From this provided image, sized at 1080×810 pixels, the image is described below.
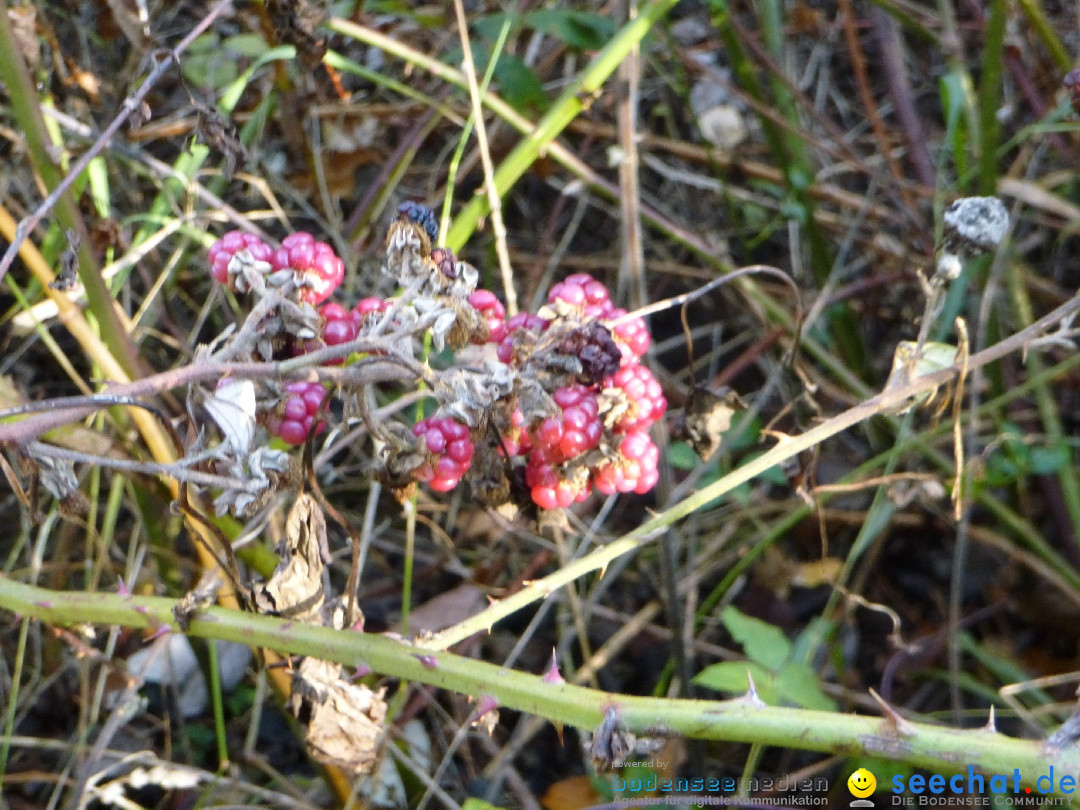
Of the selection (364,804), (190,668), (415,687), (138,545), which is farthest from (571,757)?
(138,545)

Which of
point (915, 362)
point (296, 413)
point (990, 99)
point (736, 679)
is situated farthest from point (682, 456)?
point (296, 413)

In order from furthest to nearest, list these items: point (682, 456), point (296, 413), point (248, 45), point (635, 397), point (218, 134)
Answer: point (248, 45) < point (682, 456) < point (218, 134) < point (635, 397) < point (296, 413)

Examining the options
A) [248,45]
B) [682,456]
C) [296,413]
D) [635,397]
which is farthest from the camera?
[248,45]

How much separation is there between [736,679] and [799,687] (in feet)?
0.53

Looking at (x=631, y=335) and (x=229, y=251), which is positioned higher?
(x=229, y=251)

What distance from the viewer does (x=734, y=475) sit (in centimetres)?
110

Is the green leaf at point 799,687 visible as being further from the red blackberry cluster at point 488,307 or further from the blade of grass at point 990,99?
the blade of grass at point 990,99

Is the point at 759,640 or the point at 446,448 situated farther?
the point at 759,640

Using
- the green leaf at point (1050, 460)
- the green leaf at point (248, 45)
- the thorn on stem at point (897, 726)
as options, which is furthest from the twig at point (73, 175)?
the green leaf at point (1050, 460)

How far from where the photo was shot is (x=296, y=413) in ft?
3.21

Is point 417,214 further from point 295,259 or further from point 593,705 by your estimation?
point 593,705

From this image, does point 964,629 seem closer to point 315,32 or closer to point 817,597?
point 817,597

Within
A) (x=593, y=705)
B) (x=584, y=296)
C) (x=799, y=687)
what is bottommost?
(x=799, y=687)

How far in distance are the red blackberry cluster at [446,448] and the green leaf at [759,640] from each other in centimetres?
71
